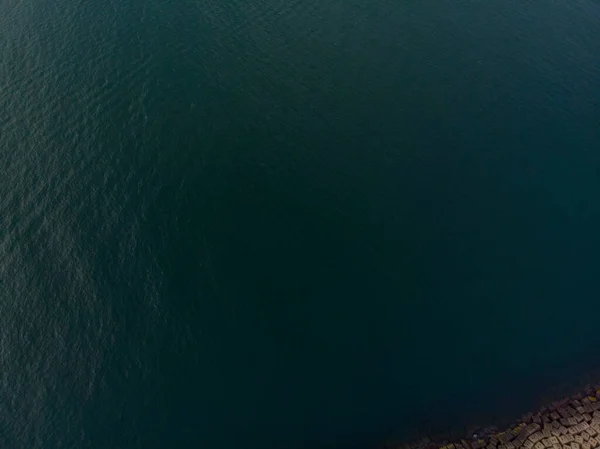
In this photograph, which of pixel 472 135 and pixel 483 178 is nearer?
pixel 483 178

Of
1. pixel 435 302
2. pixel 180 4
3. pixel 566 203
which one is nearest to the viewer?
pixel 435 302

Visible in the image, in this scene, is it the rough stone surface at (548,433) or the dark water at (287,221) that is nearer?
the rough stone surface at (548,433)

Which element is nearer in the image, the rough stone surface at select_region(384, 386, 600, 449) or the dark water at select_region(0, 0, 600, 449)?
the rough stone surface at select_region(384, 386, 600, 449)

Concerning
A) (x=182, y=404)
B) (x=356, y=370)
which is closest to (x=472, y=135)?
(x=356, y=370)

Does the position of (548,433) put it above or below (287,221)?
above

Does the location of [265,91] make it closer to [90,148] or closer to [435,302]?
[90,148]

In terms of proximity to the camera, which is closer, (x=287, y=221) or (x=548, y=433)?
(x=548, y=433)

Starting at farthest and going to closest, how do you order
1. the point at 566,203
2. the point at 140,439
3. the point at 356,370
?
1. the point at 566,203
2. the point at 356,370
3. the point at 140,439

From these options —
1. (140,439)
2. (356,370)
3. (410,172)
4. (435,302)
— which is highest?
(410,172)
